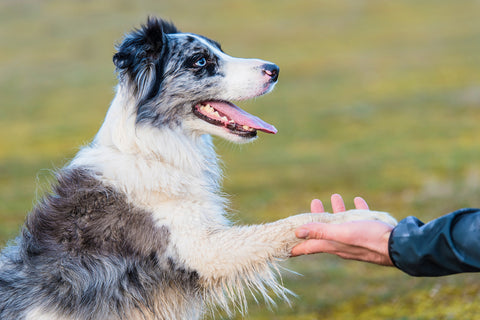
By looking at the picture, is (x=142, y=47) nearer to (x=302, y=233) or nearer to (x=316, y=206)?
(x=316, y=206)

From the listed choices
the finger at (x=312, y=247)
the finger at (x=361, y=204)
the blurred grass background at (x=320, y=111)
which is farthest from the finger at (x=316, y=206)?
the blurred grass background at (x=320, y=111)

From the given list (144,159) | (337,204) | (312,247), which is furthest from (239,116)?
(312,247)

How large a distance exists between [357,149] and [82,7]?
165 feet

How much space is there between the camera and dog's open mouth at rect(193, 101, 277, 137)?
5.79 m

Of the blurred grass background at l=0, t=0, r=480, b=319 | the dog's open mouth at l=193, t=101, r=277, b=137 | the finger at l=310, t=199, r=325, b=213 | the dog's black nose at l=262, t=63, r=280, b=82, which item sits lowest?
the blurred grass background at l=0, t=0, r=480, b=319

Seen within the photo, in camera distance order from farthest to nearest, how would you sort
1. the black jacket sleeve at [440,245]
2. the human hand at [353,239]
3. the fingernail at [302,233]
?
the fingernail at [302,233] → the human hand at [353,239] → the black jacket sleeve at [440,245]

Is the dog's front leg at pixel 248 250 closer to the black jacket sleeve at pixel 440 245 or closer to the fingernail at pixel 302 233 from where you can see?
the fingernail at pixel 302 233

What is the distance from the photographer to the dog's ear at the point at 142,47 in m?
5.62

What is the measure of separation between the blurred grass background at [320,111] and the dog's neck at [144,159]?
0.84 metres

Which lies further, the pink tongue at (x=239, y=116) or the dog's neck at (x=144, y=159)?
the pink tongue at (x=239, y=116)

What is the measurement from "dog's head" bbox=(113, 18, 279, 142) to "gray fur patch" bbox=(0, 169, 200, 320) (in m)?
0.94

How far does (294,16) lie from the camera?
203ft

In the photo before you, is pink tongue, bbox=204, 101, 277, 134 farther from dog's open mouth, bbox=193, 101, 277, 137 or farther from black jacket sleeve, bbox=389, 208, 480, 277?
black jacket sleeve, bbox=389, 208, 480, 277

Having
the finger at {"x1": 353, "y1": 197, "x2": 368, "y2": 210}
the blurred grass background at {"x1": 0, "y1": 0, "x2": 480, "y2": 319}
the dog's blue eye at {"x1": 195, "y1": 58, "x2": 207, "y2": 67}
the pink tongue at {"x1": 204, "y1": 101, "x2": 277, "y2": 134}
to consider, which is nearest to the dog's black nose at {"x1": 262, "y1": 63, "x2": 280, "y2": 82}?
the pink tongue at {"x1": 204, "y1": 101, "x2": 277, "y2": 134}
